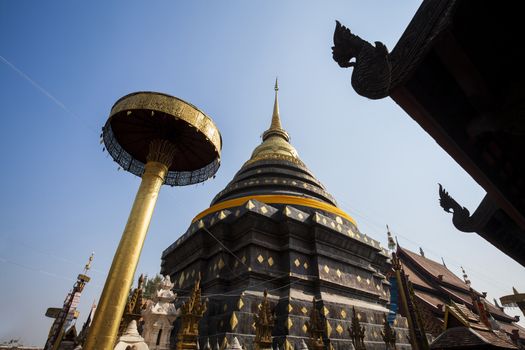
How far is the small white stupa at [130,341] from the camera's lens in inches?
219

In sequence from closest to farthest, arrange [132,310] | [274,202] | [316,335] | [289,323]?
1. [132,310]
2. [316,335]
3. [289,323]
4. [274,202]

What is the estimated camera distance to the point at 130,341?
225 inches

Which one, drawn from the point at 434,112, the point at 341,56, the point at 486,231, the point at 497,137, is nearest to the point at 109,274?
the point at 341,56

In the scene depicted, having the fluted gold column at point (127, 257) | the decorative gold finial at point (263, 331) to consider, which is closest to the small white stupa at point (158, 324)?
the fluted gold column at point (127, 257)

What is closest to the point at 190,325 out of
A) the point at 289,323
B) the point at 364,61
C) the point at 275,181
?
the point at 289,323

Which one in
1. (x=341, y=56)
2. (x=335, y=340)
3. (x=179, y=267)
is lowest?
(x=335, y=340)

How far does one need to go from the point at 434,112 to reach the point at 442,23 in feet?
2.23

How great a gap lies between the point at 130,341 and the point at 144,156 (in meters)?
5.47

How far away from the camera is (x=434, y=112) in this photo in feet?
7.35

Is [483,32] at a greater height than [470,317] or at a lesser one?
greater

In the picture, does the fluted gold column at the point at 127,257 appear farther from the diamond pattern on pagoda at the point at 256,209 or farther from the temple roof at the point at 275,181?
the temple roof at the point at 275,181

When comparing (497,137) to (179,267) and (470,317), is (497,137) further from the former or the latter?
(179,267)

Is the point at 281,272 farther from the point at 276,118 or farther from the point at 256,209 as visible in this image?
the point at 276,118

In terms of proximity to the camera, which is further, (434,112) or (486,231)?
(486,231)
